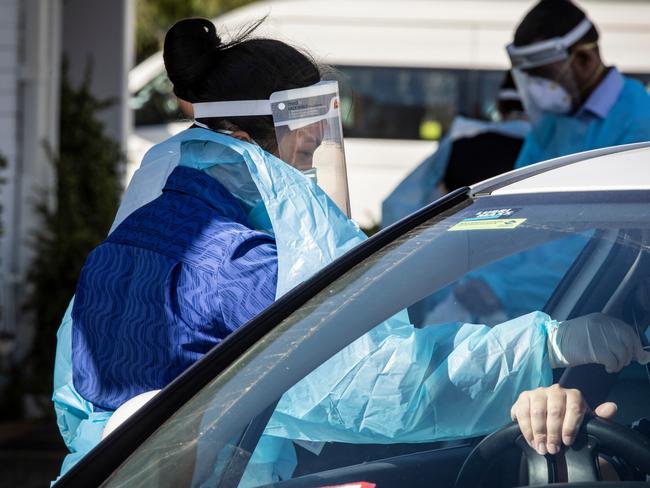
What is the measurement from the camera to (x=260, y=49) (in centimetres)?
240

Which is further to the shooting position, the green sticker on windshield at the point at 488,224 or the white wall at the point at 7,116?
the white wall at the point at 7,116

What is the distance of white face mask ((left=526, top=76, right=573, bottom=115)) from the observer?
4.20 m

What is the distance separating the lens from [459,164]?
17.4 feet

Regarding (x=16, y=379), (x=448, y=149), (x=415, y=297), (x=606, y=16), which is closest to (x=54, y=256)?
(x=16, y=379)

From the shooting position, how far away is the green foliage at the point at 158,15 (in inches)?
765

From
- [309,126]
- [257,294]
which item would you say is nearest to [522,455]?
[257,294]

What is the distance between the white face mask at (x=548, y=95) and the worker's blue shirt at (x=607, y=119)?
46mm

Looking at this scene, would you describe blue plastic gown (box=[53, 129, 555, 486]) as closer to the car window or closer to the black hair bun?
the black hair bun

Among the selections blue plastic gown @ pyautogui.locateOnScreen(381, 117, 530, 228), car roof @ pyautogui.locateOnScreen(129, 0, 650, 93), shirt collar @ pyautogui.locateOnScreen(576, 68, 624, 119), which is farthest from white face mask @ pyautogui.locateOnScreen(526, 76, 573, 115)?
car roof @ pyautogui.locateOnScreen(129, 0, 650, 93)

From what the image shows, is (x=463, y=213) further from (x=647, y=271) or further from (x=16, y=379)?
(x=16, y=379)

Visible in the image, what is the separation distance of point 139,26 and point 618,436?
1838cm

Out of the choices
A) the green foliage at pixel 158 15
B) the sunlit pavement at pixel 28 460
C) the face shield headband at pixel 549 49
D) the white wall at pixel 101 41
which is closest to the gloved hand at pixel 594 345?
the face shield headband at pixel 549 49

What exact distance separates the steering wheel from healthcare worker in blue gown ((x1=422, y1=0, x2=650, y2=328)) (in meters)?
2.04

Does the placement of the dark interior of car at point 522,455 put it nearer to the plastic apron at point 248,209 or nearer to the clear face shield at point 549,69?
the plastic apron at point 248,209
